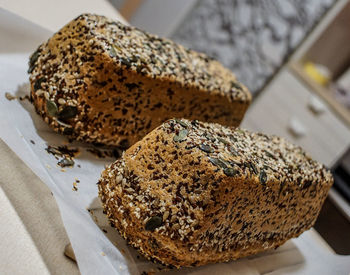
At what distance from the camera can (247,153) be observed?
93 centimetres

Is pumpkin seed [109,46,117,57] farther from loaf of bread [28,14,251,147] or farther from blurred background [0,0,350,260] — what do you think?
blurred background [0,0,350,260]

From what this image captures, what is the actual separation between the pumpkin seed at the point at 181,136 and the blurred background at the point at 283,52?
2006mm

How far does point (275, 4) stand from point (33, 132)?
258 cm

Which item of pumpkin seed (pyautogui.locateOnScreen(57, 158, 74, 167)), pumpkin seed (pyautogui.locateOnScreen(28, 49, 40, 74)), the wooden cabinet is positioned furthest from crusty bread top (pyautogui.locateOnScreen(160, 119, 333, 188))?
the wooden cabinet

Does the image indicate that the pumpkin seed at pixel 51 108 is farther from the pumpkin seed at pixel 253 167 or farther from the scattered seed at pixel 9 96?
the pumpkin seed at pixel 253 167

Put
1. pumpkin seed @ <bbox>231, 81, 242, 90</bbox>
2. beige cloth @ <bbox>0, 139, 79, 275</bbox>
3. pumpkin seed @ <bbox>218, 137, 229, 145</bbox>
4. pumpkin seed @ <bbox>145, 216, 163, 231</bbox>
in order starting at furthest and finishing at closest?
pumpkin seed @ <bbox>231, 81, 242, 90</bbox>
pumpkin seed @ <bbox>218, 137, 229, 145</bbox>
pumpkin seed @ <bbox>145, 216, 163, 231</bbox>
beige cloth @ <bbox>0, 139, 79, 275</bbox>

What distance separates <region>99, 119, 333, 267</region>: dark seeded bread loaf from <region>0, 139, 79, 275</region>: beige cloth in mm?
141

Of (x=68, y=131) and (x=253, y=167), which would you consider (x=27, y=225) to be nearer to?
(x=68, y=131)

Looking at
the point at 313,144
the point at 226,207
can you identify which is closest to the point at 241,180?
the point at 226,207

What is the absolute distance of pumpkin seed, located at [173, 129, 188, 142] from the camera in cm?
85

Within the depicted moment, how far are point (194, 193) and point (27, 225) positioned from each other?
1.18 feet

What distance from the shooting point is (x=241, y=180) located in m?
0.82

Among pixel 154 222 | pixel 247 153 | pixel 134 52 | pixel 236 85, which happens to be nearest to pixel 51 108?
pixel 134 52

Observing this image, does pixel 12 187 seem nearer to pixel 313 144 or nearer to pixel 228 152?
pixel 228 152
